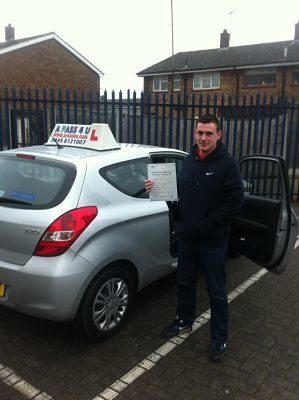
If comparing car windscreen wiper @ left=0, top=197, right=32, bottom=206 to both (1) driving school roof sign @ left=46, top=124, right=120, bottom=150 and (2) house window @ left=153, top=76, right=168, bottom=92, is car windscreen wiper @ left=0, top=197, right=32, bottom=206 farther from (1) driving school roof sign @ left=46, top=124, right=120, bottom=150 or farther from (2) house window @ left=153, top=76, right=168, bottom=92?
(2) house window @ left=153, top=76, right=168, bottom=92

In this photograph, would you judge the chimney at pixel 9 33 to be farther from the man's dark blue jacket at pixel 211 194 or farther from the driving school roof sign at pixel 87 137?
the man's dark blue jacket at pixel 211 194

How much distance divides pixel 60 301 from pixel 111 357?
2.05 feet

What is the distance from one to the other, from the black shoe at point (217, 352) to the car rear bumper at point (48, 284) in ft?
3.53

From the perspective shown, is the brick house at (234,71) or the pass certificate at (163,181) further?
the brick house at (234,71)

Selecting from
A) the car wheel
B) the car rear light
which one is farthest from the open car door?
the car rear light

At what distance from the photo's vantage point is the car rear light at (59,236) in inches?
103

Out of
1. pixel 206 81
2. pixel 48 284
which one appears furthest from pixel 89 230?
pixel 206 81

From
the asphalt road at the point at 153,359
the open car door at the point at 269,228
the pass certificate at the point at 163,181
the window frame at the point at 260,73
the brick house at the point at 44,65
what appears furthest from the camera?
the window frame at the point at 260,73

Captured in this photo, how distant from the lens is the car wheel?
2814mm

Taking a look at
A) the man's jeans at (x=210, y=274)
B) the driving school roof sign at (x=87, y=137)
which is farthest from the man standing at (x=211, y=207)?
the driving school roof sign at (x=87, y=137)

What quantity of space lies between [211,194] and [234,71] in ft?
86.2

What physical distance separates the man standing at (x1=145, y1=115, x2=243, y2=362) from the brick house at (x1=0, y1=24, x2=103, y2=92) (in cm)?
2055

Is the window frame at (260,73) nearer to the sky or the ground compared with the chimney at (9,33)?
nearer to the ground

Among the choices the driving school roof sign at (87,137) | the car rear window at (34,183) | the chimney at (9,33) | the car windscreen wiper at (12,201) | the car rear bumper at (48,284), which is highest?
the chimney at (9,33)
